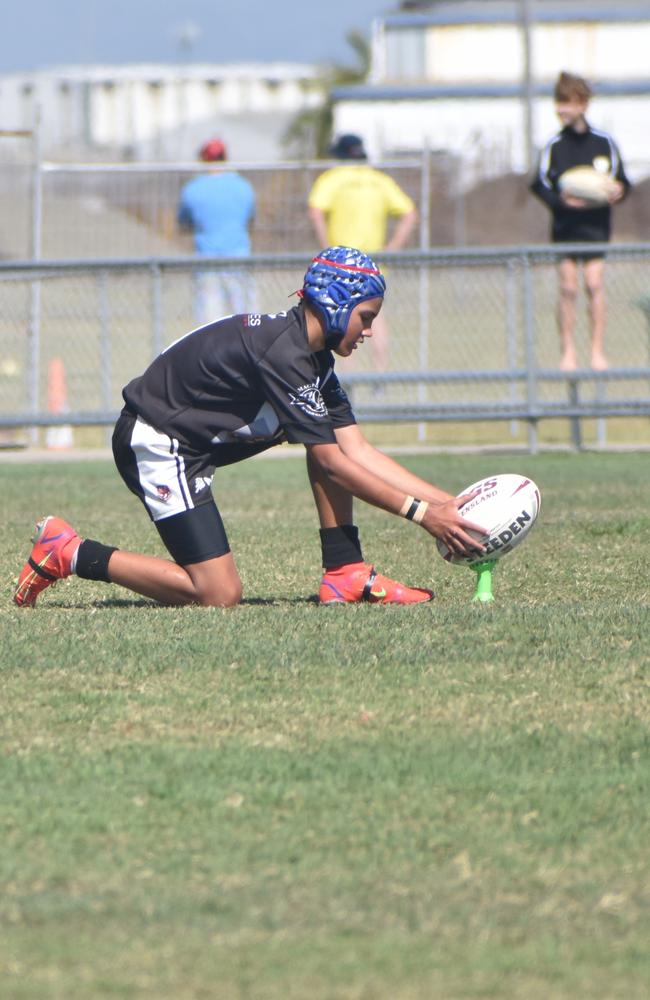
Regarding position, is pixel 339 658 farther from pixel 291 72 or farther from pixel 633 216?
pixel 291 72

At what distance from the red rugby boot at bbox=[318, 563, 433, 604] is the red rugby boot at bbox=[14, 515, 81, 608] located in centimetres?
101

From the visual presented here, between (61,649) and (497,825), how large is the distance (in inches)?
87.6

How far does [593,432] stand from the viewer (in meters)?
15.6

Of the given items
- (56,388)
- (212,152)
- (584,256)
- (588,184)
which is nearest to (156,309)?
(56,388)

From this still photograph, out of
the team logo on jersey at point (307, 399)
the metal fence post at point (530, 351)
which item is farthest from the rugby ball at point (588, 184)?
the team logo on jersey at point (307, 399)

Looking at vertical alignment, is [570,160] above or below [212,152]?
below

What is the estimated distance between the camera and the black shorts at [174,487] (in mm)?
6648

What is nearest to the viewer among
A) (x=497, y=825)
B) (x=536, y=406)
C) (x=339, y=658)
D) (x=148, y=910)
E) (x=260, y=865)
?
(x=148, y=910)

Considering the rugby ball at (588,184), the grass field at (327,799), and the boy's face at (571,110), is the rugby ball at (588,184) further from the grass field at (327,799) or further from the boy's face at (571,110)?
the grass field at (327,799)

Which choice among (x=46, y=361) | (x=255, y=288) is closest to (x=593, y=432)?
(x=255, y=288)

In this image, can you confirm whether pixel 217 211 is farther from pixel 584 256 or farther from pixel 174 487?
pixel 174 487

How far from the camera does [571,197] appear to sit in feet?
44.8

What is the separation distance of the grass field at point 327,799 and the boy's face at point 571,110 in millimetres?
7316

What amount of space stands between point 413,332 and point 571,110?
7.05ft
